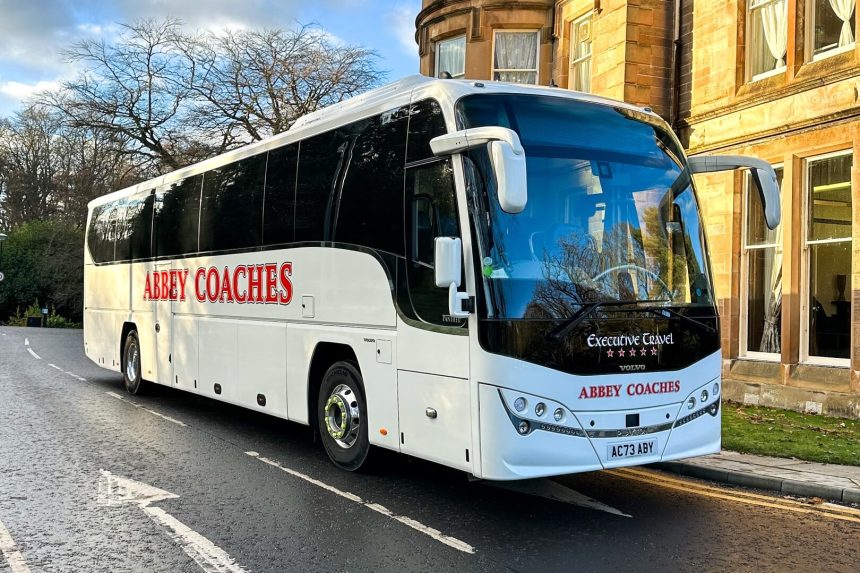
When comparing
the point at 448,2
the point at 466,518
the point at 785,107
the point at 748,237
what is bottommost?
the point at 466,518

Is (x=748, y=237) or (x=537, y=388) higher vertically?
(x=748, y=237)

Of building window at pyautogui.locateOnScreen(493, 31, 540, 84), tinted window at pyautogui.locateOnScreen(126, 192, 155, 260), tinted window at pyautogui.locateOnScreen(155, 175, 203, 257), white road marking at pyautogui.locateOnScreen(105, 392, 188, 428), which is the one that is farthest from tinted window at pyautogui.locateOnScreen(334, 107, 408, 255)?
building window at pyautogui.locateOnScreen(493, 31, 540, 84)

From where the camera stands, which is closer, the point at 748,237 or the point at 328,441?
the point at 328,441

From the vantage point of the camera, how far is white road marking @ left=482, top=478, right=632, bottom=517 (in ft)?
21.9

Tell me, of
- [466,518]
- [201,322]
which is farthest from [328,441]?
[201,322]

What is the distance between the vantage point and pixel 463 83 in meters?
6.47

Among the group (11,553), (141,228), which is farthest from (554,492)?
(141,228)

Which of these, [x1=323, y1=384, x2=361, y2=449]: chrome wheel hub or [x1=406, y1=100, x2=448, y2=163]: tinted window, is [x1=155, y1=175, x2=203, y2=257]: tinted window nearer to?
[x1=323, y1=384, x2=361, y2=449]: chrome wheel hub

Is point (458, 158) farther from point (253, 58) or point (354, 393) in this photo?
point (253, 58)

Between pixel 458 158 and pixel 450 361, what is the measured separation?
1.52 meters

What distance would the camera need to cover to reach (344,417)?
7676mm

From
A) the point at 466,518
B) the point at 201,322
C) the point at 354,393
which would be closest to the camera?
the point at 466,518

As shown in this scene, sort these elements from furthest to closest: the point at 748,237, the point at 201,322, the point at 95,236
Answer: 1. the point at 95,236
2. the point at 748,237
3. the point at 201,322

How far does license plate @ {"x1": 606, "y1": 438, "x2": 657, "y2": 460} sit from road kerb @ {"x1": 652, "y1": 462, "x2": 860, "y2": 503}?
1.87m
